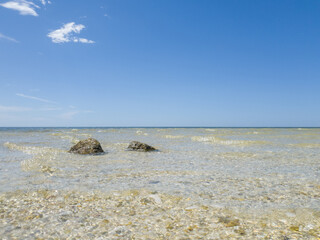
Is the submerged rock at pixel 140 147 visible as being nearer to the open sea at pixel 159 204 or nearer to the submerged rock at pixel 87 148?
the submerged rock at pixel 87 148

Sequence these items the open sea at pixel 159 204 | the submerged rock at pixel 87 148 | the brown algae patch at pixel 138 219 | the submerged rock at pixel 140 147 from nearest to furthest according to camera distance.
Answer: the brown algae patch at pixel 138 219, the open sea at pixel 159 204, the submerged rock at pixel 87 148, the submerged rock at pixel 140 147

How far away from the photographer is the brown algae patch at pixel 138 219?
3762 mm

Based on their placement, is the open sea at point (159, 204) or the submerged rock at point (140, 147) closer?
the open sea at point (159, 204)

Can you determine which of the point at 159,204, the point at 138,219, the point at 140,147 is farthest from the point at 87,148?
the point at 138,219

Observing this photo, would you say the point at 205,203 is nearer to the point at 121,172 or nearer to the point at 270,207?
the point at 270,207

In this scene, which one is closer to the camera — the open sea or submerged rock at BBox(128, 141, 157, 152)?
the open sea

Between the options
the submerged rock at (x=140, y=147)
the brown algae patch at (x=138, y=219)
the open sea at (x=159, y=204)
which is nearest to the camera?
the brown algae patch at (x=138, y=219)

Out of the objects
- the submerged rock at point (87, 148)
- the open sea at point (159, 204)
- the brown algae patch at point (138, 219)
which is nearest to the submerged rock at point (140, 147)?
the submerged rock at point (87, 148)

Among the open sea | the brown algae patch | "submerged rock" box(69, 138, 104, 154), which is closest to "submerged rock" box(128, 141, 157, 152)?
"submerged rock" box(69, 138, 104, 154)

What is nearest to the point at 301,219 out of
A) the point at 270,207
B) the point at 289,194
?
the point at 270,207

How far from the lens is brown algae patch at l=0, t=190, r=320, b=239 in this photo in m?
3.76

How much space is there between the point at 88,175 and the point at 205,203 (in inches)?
180

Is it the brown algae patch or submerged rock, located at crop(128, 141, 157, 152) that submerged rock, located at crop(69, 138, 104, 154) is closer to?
submerged rock, located at crop(128, 141, 157, 152)

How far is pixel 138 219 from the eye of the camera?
14.3 feet
